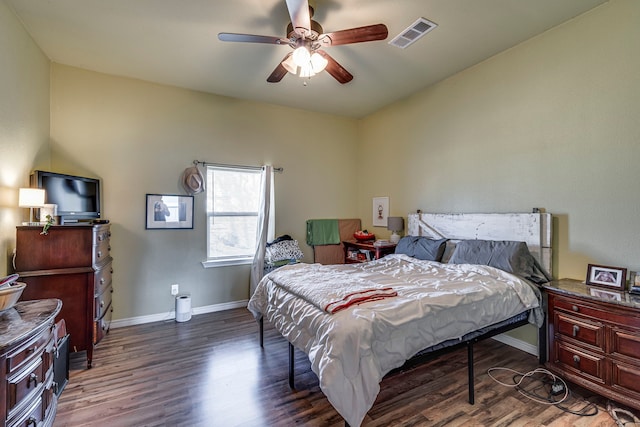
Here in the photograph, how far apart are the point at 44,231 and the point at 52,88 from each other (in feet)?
6.18

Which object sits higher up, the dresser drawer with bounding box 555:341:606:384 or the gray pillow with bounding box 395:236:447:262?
the gray pillow with bounding box 395:236:447:262

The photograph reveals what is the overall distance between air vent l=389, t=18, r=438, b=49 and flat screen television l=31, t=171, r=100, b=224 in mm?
3507

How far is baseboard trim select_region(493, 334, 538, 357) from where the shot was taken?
111 inches

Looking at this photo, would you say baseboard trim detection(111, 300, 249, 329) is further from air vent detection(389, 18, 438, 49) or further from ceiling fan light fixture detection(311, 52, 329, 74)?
air vent detection(389, 18, 438, 49)

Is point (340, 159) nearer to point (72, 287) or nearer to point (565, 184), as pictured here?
point (565, 184)

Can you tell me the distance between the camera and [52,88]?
320 centimetres

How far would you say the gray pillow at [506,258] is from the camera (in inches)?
102

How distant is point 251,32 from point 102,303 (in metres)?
2.98

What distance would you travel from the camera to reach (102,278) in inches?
113

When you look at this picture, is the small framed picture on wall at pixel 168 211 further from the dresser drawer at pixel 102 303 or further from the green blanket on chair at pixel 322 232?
the green blanket on chair at pixel 322 232

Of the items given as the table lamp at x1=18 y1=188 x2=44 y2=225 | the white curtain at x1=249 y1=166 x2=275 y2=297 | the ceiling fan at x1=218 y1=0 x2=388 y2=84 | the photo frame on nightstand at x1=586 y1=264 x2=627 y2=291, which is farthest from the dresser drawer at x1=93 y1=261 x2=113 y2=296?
the photo frame on nightstand at x1=586 y1=264 x2=627 y2=291

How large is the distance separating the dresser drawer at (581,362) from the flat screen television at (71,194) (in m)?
4.62

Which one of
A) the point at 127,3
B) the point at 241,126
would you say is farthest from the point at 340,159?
the point at 127,3

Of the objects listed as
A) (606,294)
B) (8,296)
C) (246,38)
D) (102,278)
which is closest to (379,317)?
(606,294)
